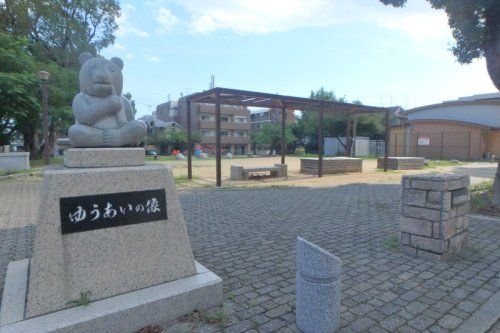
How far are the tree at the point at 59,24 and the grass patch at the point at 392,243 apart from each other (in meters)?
25.0

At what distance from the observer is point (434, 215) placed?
4035 mm

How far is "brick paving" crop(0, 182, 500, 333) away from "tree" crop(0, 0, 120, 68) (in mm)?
19463

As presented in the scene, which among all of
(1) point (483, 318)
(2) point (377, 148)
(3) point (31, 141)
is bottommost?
(1) point (483, 318)

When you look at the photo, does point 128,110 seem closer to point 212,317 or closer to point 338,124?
point 212,317

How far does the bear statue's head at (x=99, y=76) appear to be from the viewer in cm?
324

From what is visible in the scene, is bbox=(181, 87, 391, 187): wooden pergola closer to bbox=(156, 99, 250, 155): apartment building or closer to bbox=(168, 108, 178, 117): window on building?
bbox=(156, 99, 250, 155): apartment building

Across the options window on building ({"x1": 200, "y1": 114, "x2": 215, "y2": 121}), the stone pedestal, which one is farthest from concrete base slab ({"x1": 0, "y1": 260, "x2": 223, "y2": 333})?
window on building ({"x1": 200, "y1": 114, "x2": 215, "y2": 121})

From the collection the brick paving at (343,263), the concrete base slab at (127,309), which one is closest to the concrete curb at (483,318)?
the brick paving at (343,263)

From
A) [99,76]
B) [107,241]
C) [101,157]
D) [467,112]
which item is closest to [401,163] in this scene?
[467,112]

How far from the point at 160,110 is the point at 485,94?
53.9 meters

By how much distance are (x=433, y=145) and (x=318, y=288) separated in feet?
107

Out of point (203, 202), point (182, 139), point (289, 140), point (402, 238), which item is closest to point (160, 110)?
point (182, 139)

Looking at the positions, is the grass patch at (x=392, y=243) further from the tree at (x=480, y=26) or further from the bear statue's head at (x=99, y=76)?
the bear statue's head at (x=99, y=76)

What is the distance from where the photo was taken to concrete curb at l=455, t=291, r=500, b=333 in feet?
8.48
